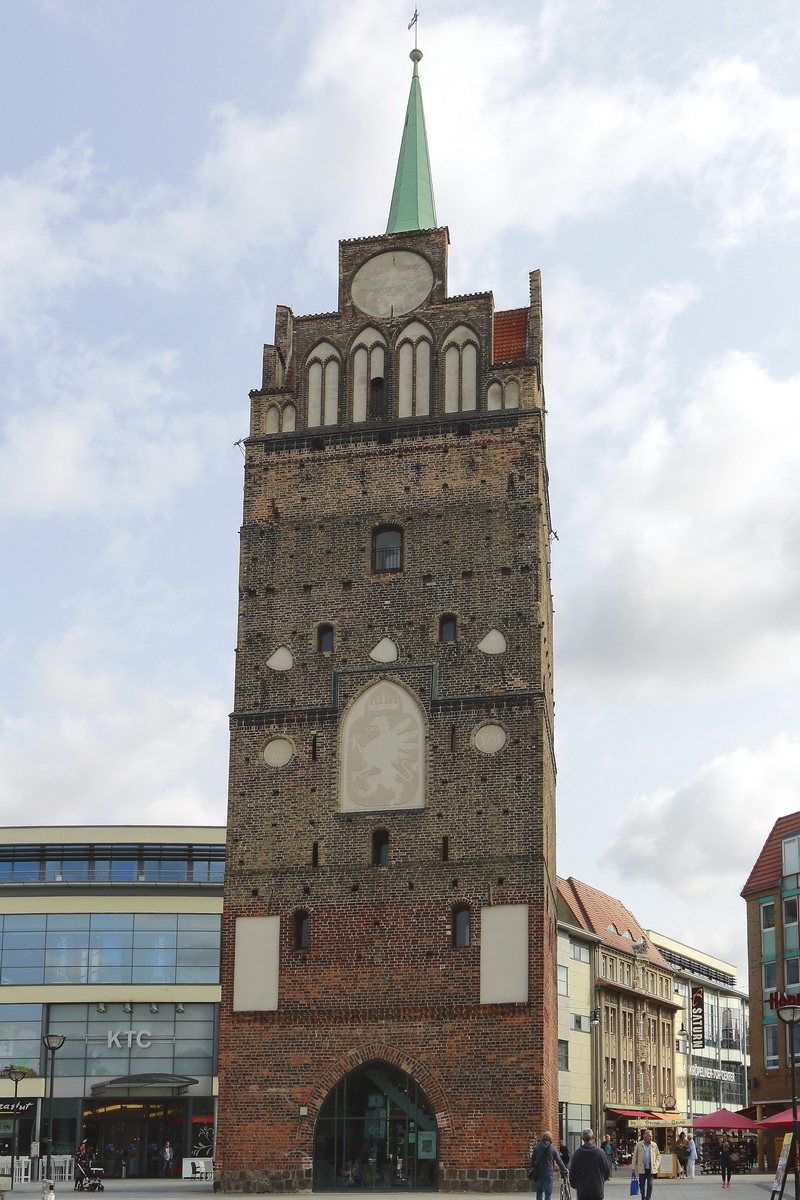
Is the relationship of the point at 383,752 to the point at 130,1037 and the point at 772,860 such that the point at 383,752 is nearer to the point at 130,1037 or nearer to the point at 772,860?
the point at 130,1037

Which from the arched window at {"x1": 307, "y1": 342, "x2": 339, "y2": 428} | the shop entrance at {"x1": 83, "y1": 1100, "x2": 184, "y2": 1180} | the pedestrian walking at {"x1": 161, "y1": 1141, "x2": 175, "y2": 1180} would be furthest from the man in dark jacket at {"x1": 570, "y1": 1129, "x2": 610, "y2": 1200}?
the shop entrance at {"x1": 83, "y1": 1100, "x2": 184, "y2": 1180}

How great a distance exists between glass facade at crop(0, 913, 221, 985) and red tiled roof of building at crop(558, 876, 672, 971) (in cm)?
2353

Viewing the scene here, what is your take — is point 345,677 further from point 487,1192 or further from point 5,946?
point 5,946

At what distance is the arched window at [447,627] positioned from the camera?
3397cm

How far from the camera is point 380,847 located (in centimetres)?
3291

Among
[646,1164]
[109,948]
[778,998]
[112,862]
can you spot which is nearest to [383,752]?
[646,1164]

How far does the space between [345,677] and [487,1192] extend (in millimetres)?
11371

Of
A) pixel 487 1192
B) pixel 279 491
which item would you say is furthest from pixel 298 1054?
pixel 279 491

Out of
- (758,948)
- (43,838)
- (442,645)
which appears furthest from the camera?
(758,948)

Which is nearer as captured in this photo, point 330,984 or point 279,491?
point 330,984

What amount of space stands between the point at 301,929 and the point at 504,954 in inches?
183

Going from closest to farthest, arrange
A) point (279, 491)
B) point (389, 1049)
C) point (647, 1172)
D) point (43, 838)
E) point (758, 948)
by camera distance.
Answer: point (647, 1172)
point (389, 1049)
point (279, 491)
point (43, 838)
point (758, 948)

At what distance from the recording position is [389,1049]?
31188 mm

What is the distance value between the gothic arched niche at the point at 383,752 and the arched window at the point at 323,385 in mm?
7136
